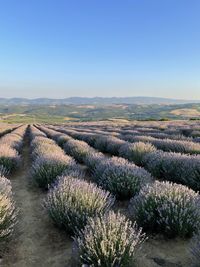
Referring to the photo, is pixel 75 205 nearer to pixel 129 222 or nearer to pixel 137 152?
pixel 129 222

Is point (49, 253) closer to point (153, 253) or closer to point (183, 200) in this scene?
point (153, 253)

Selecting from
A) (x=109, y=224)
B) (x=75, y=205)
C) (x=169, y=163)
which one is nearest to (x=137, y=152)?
(x=169, y=163)

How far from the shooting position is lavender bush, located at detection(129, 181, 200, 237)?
4.06 metres

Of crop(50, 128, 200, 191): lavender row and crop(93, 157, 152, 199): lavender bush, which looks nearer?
crop(93, 157, 152, 199): lavender bush

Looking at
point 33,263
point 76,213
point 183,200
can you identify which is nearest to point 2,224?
point 33,263

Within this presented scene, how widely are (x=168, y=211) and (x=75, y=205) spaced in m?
1.31

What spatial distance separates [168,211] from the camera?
13.5 feet

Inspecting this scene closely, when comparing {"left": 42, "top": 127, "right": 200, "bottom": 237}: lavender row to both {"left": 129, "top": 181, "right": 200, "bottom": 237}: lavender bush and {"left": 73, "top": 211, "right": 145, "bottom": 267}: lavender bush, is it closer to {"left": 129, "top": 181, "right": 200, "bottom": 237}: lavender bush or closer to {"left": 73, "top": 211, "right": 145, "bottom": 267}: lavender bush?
{"left": 129, "top": 181, "right": 200, "bottom": 237}: lavender bush

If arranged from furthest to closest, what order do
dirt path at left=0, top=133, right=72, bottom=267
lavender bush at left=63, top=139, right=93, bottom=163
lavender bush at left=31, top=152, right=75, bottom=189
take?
1. lavender bush at left=63, top=139, right=93, bottom=163
2. lavender bush at left=31, top=152, right=75, bottom=189
3. dirt path at left=0, top=133, right=72, bottom=267

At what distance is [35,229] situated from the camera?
4.82 meters

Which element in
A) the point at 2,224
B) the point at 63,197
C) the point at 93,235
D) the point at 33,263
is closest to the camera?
the point at 93,235

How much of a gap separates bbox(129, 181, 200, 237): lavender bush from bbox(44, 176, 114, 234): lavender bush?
1.60 ft

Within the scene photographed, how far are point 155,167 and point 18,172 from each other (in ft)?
14.7

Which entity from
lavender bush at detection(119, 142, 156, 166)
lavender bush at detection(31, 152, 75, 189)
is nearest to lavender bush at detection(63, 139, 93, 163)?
lavender bush at detection(119, 142, 156, 166)
